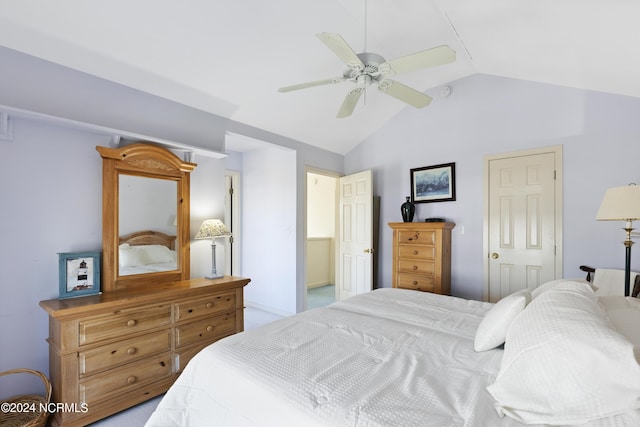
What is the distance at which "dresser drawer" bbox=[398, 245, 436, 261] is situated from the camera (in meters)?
3.49

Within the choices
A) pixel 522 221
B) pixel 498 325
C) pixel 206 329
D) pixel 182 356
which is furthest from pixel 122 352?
pixel 522 221

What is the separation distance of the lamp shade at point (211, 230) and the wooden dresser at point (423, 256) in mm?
2016

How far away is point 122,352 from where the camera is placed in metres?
2.08

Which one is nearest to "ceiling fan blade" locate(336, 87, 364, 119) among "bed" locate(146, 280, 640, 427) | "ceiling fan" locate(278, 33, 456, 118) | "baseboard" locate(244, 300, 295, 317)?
→ "ceiling fan" locate(278, 33, 456, 118)

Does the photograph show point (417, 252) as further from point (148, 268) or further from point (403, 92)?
point (148, 268)

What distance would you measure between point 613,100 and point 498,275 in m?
1.93

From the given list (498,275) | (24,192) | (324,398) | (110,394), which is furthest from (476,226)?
(24,192)

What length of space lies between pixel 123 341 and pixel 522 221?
376 cm

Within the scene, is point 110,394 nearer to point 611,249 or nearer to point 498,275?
point 498,275

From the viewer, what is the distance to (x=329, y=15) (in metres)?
2.42

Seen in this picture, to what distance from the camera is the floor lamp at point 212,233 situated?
2.75m

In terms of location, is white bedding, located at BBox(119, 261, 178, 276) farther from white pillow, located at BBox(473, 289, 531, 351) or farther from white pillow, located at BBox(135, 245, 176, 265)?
white pillow, located at BBox(473, 289, 531, 351)

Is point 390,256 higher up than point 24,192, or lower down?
lower down

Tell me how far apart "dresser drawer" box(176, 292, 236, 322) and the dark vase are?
7.45 feet
